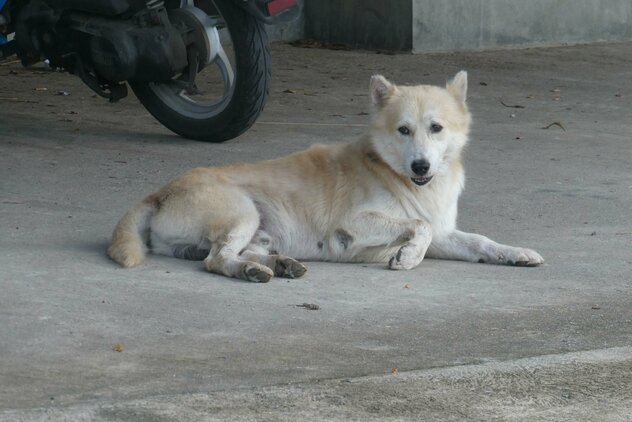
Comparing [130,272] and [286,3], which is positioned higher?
[286,3]

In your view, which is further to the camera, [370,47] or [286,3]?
[370,47]

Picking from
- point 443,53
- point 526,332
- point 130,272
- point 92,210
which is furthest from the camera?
point 443,53

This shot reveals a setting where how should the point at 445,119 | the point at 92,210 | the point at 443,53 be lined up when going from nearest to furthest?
the point at 445,119
the point at 92,210
the point at 443,53

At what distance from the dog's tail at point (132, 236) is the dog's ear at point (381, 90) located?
1.18m

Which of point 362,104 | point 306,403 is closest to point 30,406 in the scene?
point 306,403

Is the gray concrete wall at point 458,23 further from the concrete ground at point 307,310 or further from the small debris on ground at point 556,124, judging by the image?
the concrete ground at point 307,310

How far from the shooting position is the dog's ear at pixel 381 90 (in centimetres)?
599

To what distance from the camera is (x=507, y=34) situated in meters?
14.1

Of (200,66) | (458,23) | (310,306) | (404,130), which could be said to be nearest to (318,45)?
(458,23)

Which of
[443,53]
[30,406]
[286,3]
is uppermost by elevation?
[286,3]

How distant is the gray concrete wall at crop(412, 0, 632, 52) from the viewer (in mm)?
13625

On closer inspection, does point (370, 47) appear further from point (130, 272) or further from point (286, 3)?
point (130, 272)

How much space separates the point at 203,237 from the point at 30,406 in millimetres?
2027

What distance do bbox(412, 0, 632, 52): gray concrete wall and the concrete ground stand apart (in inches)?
196
